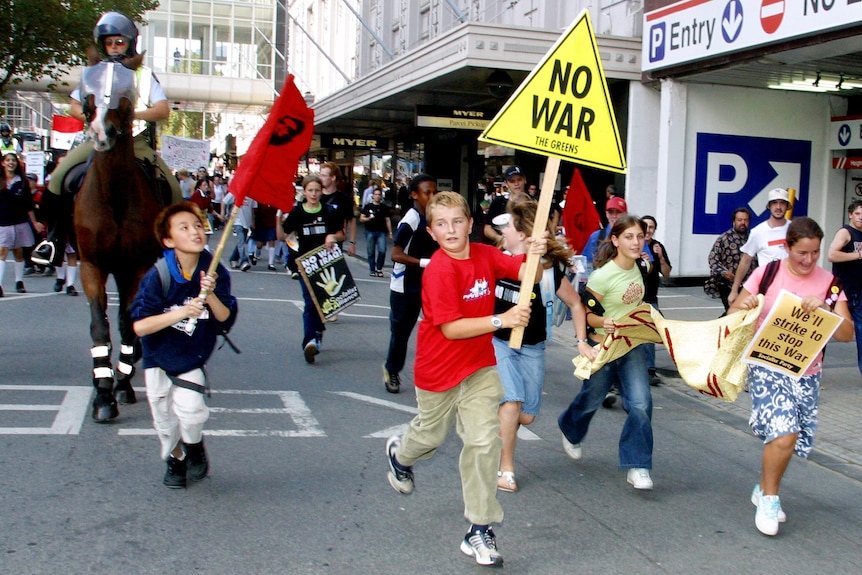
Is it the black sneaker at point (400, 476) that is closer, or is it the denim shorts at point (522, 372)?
the black sneaker at point (400, 476)

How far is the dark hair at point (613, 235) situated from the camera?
5641 mm

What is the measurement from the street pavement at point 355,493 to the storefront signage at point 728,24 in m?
5.34

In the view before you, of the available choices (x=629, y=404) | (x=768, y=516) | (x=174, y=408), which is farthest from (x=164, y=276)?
(x=768, y=516)

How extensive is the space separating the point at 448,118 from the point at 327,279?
1067cm

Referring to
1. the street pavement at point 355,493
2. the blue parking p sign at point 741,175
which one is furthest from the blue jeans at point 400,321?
the blue parking p sign at point 741,175

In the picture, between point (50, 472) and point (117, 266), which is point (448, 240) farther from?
point (117, 266)

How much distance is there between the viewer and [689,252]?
16.6 meters

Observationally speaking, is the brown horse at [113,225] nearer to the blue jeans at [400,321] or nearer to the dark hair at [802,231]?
the blue jeans at [400,321]

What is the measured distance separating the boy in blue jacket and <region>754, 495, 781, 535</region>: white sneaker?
2.98m

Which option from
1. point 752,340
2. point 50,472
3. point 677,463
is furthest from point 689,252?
point 50,472

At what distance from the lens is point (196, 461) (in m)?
5.18

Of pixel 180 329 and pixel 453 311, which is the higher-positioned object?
pixel 453 311

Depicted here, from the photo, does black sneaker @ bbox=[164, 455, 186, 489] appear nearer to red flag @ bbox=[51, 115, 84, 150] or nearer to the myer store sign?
the myer store sign

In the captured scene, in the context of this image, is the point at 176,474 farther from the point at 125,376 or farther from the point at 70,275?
the point at 70,275
